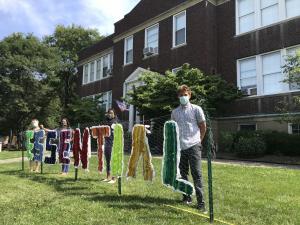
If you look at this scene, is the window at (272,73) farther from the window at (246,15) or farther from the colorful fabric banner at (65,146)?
the colorful fabric banner at (65,146)

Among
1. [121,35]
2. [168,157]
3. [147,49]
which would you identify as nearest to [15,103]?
[121,35]

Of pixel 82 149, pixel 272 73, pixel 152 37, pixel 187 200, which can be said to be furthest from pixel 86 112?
pixel 187 200

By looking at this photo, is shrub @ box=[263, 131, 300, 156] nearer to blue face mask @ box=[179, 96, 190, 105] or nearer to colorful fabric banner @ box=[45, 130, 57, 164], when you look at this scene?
colorful fabric banner @ box=[45, 130, 57, 164]

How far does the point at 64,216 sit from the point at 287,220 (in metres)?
3.50

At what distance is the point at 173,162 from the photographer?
23.7 ft

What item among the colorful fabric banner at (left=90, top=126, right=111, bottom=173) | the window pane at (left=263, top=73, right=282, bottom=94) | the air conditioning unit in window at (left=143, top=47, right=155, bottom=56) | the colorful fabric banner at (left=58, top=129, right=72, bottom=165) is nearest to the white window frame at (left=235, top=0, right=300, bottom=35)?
the window pane at (left=263, top=73, right=282, bottom=94)

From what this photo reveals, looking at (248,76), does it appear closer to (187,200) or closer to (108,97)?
(187,200)

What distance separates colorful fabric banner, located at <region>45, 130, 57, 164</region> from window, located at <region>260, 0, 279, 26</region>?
12641 millimetres

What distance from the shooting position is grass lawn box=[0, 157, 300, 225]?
6.43 meters

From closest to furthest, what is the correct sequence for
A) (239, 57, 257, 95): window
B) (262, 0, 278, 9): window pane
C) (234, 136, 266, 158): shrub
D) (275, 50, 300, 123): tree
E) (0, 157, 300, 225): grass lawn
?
(0, 157, 300, 225): grass lawn
(275, 50, 300, 123): tree
(234, 136, 266, 158): shrub
(262, 0, 278, 9): window pane
(239, 57, 257, 95): window

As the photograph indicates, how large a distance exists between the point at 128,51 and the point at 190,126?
23.1 meters

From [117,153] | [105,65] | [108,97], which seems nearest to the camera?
[117,153]

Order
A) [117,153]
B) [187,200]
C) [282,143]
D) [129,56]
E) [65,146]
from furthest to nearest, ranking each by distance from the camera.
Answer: [129,56] → [282,143] → [65,146] → [117,153] → [187,200]

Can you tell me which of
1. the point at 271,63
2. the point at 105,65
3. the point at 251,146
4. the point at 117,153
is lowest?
the point at 117,153
